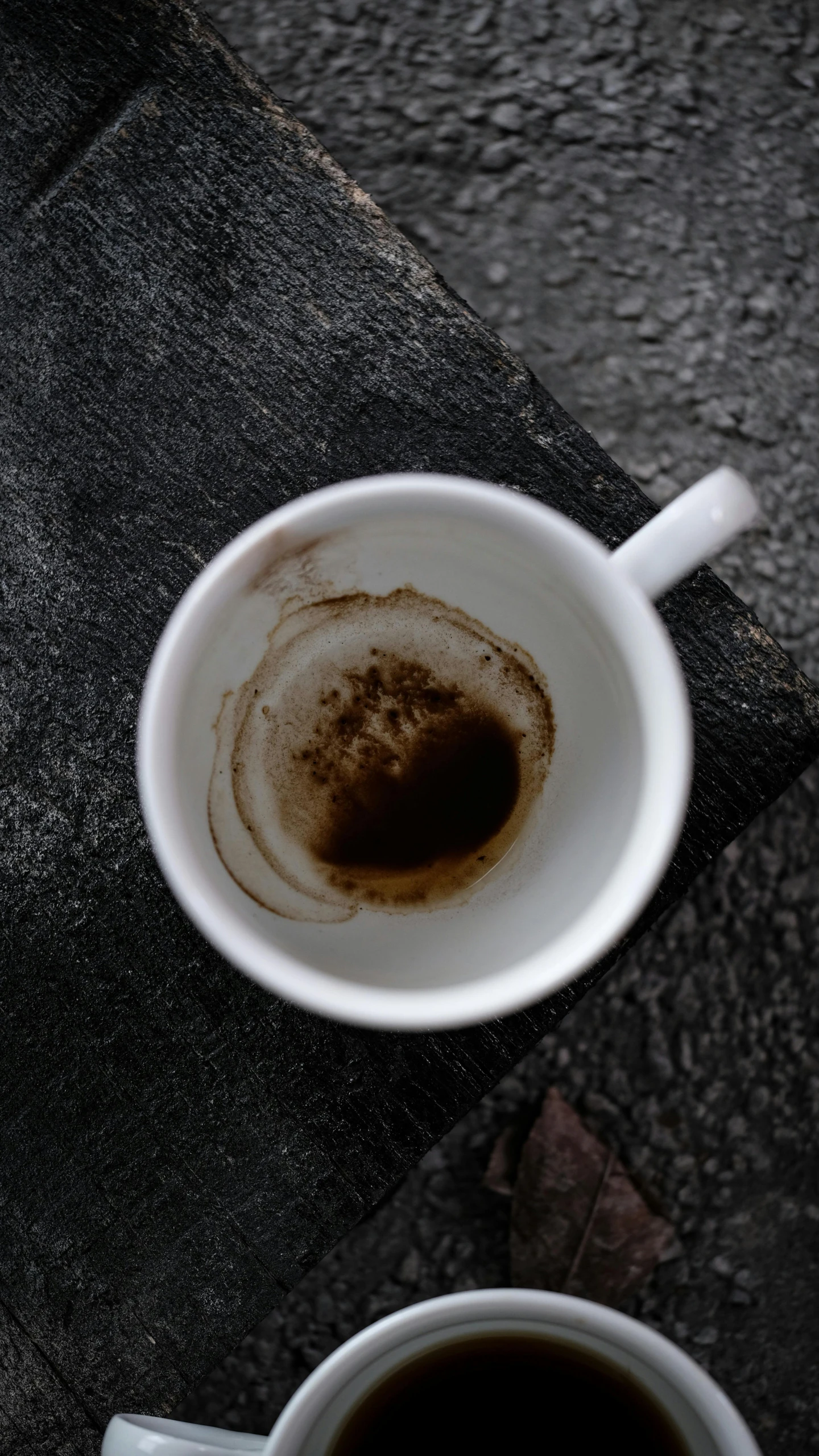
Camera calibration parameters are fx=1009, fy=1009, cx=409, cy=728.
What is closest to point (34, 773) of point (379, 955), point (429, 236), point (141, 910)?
point (141, 910)

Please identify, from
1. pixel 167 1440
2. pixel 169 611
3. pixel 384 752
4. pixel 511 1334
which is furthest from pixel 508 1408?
pixel 169 611

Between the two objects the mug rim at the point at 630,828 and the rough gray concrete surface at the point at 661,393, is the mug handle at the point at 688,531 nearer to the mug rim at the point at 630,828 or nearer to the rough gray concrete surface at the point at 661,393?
the mug rim at the point at 630,828

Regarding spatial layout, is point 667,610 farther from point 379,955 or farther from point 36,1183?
point 36,1183

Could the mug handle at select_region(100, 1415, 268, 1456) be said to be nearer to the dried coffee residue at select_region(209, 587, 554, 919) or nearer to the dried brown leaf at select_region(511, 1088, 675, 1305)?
the dried coffee residue at select_region(209, 587, 554, 919)

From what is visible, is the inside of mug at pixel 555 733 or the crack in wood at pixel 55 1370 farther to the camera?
the crack in wood at pixel 55 1370

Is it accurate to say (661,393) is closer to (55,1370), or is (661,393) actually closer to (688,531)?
(688,531)

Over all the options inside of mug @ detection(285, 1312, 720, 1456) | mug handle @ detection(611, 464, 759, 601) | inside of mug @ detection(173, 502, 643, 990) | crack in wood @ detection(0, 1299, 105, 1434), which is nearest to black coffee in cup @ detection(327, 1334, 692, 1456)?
inside of mug @ detection(285, 1312, 720, 1456)

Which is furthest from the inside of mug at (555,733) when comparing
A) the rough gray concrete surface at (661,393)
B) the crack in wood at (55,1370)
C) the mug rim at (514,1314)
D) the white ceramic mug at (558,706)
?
the rough gray concrete surface at (661,393)

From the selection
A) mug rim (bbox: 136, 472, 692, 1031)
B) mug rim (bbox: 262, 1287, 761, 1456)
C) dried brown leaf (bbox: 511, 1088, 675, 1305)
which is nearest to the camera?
mug rim (bbox: 136, 472, 692, 1031)
